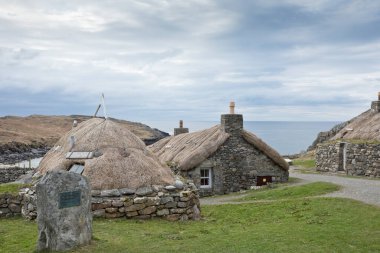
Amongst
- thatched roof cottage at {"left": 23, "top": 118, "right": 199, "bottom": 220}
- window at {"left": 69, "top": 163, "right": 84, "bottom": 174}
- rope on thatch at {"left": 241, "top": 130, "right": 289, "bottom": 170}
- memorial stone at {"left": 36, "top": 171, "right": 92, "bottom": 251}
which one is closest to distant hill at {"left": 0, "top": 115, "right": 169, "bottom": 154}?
rope on thatch at {"left": 241, "top": 130, "right": 289, "bottom": 170}

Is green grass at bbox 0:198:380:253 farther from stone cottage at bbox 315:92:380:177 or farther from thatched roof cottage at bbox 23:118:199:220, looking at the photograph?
stone cottage at bbox 315:92:380:177

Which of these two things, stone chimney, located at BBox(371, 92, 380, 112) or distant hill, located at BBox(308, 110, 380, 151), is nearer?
distant hill, located at BBox(308, 110, 380, 151)

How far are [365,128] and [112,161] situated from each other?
25.1 meters

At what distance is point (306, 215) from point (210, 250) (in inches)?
254

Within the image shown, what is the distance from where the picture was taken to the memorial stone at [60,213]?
36.3 ft

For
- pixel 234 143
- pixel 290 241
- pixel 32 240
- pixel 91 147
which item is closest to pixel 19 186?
pixel 91 147

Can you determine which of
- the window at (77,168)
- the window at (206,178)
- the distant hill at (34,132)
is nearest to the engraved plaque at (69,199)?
the window at (77,168)

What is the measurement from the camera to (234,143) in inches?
1212

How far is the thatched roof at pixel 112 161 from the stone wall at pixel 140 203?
504mm

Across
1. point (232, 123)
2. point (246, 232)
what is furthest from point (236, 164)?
point (246, 232)

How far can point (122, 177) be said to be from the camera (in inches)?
667

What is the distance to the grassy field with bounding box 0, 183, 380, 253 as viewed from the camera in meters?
11.8

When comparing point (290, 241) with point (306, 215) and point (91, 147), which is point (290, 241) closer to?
point (306, 215)

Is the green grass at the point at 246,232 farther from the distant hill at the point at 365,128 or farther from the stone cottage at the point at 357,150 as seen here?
the distant hill at the point at 365,128
